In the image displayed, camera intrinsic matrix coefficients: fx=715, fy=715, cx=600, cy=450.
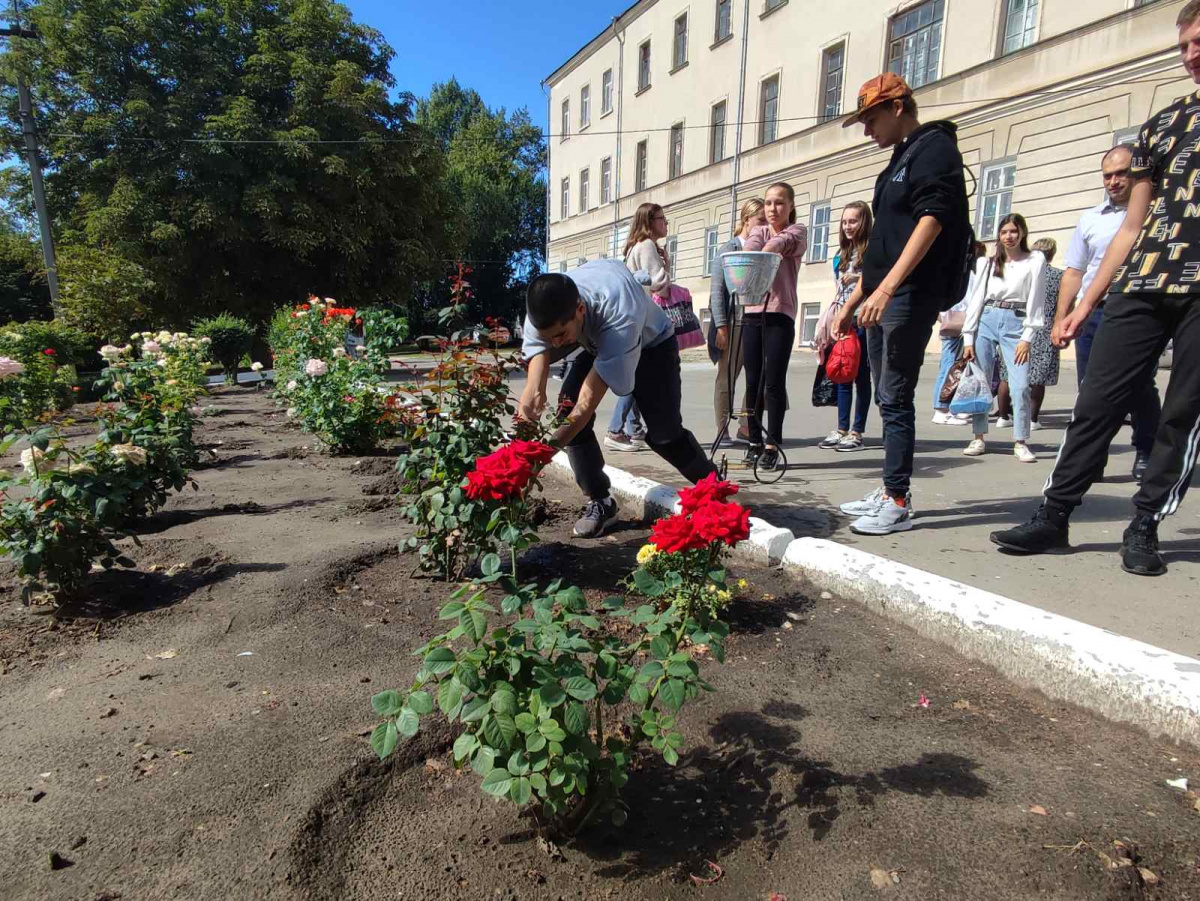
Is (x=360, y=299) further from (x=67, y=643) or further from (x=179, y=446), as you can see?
(x=67, y=643)

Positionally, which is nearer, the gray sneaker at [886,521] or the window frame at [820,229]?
the gray sneaker at [886,521]

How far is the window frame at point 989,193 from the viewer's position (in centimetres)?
1539

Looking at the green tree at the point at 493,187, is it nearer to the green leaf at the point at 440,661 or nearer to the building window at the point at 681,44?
the building window at the point at 681,44

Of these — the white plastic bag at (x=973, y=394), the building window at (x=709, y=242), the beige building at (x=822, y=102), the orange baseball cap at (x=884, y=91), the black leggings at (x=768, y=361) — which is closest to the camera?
the orange baseball cap at (x=884, y=91)

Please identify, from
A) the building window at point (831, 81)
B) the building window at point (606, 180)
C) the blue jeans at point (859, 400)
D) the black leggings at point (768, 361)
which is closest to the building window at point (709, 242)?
the building window at point (831, 81)

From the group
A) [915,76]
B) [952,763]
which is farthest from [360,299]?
[952,763]

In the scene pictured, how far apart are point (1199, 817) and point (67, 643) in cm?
308

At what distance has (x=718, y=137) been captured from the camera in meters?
24.3

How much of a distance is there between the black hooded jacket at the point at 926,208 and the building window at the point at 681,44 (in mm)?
25697

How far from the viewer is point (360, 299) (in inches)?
776

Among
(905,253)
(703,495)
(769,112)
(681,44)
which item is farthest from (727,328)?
(681,44)

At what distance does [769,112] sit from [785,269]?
2031 cm

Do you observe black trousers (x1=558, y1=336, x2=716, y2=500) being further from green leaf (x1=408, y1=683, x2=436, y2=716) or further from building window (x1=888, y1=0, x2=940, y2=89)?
building window (x1=888, y1=0, x2=940, y2=89)

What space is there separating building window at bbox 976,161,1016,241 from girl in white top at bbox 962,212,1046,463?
11872mm
